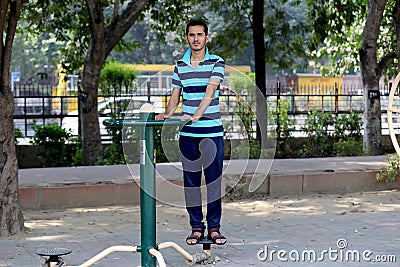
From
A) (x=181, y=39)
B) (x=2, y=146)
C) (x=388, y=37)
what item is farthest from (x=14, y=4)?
(x=388, y=37)

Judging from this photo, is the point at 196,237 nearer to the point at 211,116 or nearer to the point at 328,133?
the point at 211,116

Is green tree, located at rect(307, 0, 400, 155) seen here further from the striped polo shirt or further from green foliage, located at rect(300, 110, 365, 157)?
the striped polo shirt

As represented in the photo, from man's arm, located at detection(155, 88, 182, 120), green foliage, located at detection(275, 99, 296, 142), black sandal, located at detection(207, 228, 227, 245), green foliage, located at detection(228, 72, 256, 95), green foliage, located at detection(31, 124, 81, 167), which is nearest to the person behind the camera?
man's arm, located at detection(155, 88, 182, 120)

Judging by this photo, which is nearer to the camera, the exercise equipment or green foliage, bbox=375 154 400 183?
the exercise equipment

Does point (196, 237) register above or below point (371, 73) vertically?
below

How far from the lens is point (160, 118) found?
561 cm

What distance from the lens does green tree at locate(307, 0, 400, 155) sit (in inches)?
544

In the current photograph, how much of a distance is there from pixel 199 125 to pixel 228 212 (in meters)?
3.24

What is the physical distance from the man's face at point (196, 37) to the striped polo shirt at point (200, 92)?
0.36 ft

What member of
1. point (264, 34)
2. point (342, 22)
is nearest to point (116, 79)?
point (264, 34)

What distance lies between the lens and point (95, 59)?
519 inches

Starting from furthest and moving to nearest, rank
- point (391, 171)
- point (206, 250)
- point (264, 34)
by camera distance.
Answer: point (264, 34) → point (391, 171) → point (206, 250)

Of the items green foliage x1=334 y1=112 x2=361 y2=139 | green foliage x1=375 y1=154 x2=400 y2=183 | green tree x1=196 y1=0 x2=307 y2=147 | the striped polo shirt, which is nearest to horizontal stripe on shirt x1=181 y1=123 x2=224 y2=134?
the striped polo shirt

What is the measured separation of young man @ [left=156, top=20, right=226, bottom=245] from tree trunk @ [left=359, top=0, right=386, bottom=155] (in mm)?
8562
